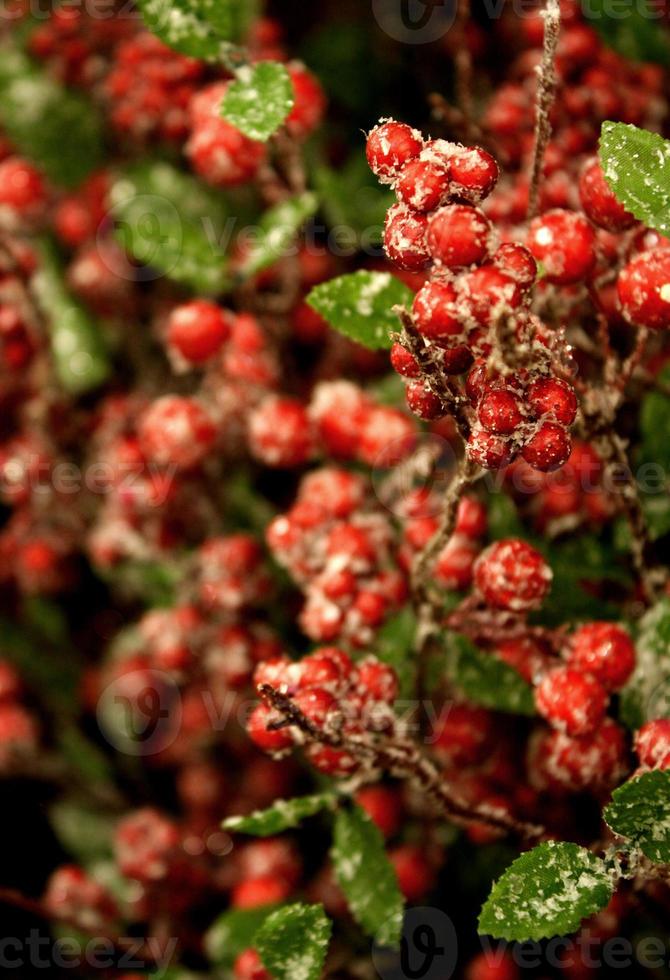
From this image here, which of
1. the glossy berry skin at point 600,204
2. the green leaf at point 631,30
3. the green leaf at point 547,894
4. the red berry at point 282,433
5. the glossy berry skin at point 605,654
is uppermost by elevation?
the green leaf at point 631,30

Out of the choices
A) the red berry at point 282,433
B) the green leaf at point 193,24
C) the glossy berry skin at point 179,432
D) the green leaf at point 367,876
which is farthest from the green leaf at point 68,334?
the green leaf at point 367,876

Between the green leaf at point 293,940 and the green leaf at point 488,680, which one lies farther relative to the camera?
the green leaf at point 488,680

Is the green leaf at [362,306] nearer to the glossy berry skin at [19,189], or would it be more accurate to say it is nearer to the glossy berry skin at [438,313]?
the glossy berry skin at [438,313]

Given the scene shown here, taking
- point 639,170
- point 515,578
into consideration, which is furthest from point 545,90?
point 515,578

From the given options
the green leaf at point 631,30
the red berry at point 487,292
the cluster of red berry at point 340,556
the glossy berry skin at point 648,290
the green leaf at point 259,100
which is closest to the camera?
the red berry at point 487,292

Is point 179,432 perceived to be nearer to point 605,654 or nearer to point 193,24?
point 193,24

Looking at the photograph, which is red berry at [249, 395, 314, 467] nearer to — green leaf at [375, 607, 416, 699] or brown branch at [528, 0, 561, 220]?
green leaf at [375, 607, 416, 699]
